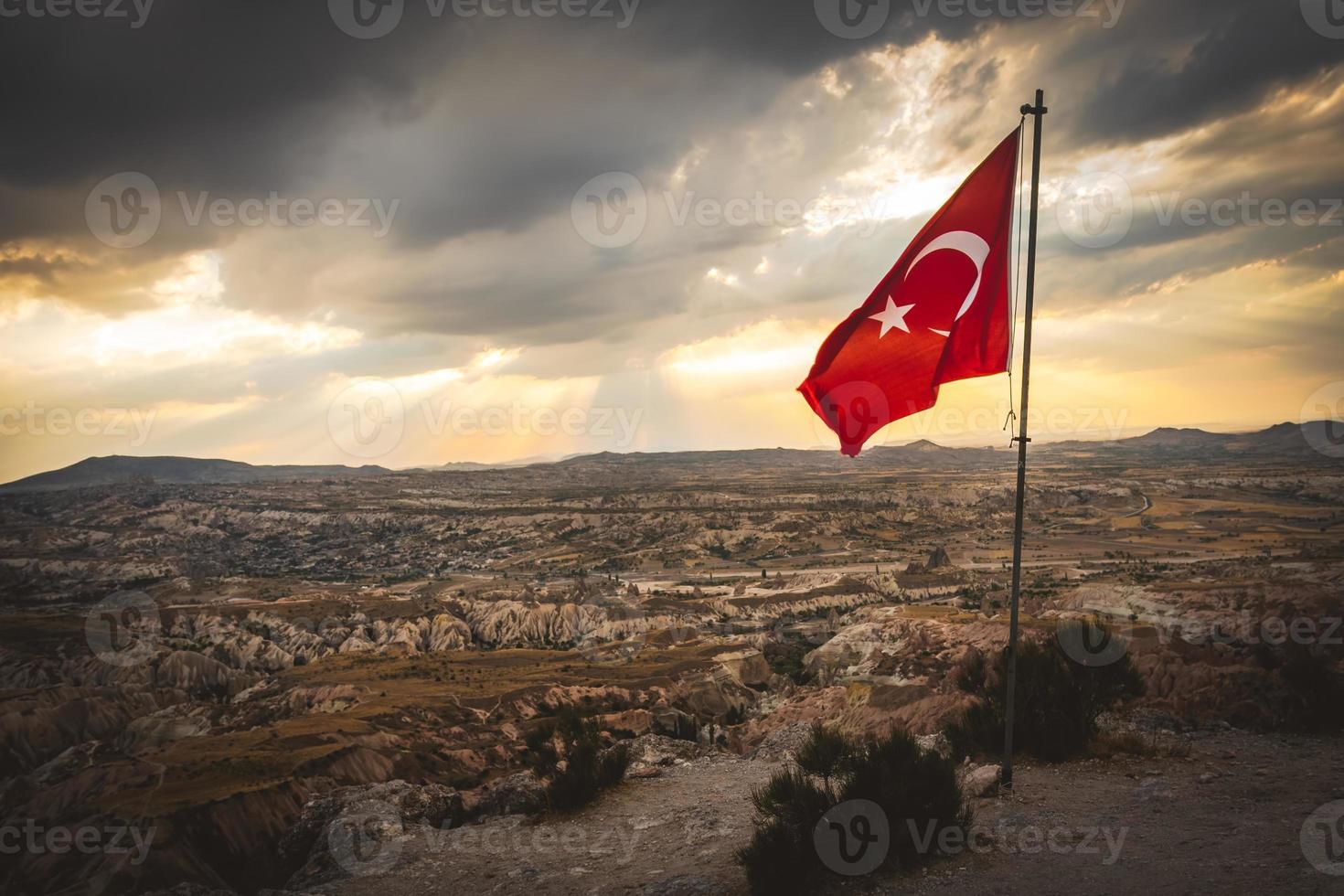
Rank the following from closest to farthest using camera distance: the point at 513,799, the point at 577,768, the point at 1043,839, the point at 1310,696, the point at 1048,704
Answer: the point at 1043,839 → the point at 1048,704 → the point at 1310,696 → the point at 577,768 → the point at 513,799

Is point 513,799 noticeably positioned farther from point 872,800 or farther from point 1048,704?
point 1048,704

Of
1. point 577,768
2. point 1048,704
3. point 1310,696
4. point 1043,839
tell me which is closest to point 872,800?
point 1043,839

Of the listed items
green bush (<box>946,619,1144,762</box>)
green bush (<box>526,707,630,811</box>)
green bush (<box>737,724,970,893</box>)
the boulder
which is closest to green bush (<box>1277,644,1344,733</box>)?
green bush (<box>946,619,1144,762</box>)

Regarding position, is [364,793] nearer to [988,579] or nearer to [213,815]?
[213,815]

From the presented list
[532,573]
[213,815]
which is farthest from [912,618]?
[532,573]

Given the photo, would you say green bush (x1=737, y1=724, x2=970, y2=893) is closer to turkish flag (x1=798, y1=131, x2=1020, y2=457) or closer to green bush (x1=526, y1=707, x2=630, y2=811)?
turkish flag (x1=798, y1=131, x2=1020, y2=457)

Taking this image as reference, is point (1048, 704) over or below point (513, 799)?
over
